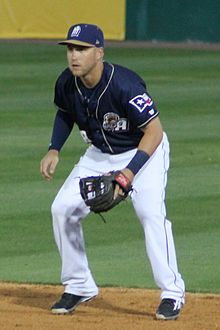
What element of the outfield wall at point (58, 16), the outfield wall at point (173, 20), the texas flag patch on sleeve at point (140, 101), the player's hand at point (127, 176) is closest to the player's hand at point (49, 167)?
the player's hand at point (127, 176)

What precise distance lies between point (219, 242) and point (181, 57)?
49.9 ft

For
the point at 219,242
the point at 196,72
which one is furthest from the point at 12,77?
the point at 219,242

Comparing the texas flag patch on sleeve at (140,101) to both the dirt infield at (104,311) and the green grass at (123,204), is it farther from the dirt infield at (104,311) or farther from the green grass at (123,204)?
the green grass at (123,204)

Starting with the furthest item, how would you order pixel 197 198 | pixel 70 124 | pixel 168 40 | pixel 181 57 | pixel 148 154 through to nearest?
pixel 168 40 → pixel 181 57 → pixel 197 198 → pixel 70 124 → pixel 148 154

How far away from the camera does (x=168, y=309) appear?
21.3 feet

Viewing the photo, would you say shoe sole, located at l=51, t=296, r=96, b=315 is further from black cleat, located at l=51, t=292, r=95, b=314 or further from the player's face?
the player's face

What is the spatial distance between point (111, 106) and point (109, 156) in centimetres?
31

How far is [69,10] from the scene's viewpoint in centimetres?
2794

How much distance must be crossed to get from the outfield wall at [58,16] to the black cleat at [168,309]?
21565 mm

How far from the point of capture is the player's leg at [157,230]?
6422 mm

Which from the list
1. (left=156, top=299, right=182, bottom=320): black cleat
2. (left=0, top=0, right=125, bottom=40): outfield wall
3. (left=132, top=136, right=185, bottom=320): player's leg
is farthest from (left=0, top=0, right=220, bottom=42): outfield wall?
(left=156, top=299, right=182, bottom=320): black cleat

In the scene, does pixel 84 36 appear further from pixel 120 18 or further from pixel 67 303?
pixel 120 18

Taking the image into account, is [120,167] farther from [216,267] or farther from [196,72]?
[196,72]

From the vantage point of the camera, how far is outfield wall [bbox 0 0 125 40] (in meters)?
27.8
